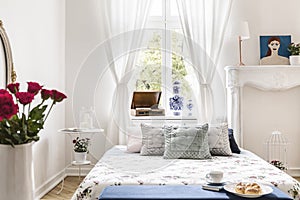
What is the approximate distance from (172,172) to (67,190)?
1.62m

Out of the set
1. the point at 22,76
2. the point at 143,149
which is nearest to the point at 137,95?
the point at 143,149

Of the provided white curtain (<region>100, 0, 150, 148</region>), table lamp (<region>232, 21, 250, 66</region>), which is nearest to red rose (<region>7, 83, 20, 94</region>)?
white curtain (<region>100, 0, 150, 148</region>)

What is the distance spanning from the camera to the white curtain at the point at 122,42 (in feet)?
16.8

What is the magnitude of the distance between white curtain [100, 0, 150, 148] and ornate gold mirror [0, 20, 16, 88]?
1893mm

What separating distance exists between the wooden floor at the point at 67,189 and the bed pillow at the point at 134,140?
2.61 ft

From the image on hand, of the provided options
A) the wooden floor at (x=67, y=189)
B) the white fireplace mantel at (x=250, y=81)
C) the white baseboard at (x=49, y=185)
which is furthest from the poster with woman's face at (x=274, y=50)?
the white baseboard at (x=49, y=185)

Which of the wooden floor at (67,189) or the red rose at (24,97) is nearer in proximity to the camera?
the red rose at (24,97)

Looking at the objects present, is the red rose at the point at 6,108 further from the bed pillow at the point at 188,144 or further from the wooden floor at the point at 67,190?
the wooden floor at the point at 67,190

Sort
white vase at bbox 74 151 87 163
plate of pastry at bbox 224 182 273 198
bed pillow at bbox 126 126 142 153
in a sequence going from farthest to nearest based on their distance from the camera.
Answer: white vase at bbox 74 151 87 163 < bed pillow at bbox 126 126 142 153 < plate of pastry at bbox 224 182 273 198

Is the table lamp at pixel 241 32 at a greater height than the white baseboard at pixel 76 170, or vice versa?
the table lamp at pixel 241 32

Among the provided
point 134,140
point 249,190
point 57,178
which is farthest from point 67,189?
point 249,190

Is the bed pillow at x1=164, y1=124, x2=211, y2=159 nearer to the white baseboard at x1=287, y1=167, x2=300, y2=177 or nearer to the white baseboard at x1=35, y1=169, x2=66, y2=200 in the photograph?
the white baseboard at x1=35, y1=169, x2=66, y2=200

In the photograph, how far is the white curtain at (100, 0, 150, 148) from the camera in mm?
5109

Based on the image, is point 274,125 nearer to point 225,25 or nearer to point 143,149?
point 225,25
